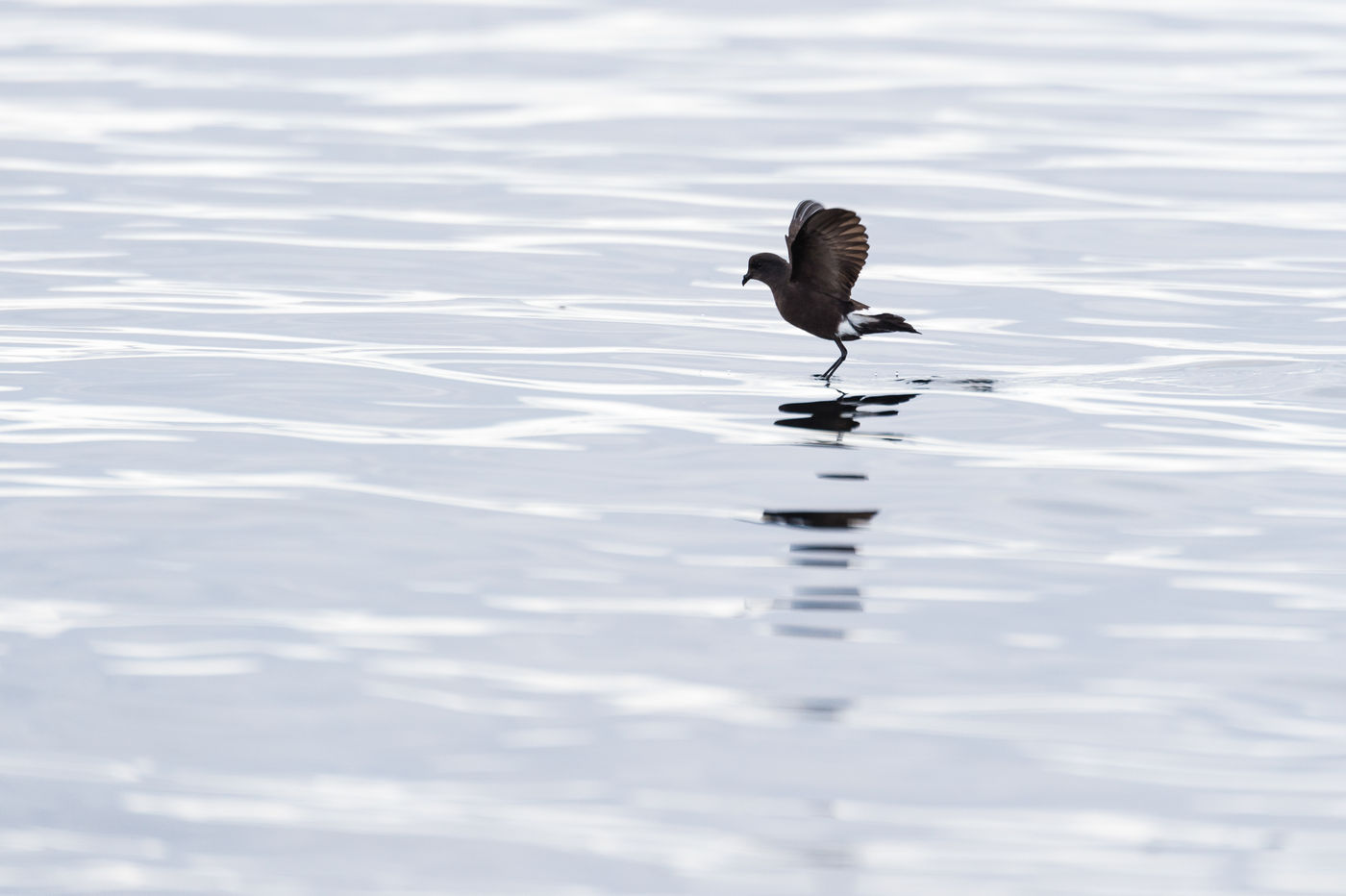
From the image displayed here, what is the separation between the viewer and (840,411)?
1030 centimetres

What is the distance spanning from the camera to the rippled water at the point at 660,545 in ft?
17.1

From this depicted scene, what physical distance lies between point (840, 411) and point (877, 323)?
4.52ft

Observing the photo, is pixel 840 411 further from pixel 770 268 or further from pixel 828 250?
pixel 770 268

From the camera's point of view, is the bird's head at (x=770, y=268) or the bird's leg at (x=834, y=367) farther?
the bird's head at (x=770, y=268)

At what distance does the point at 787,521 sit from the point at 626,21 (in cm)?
3514

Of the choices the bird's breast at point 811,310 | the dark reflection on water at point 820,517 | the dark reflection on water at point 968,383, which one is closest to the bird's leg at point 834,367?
the bird's breast at point 811,310

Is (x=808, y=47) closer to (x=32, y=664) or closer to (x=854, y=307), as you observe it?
(x=854, y=307)

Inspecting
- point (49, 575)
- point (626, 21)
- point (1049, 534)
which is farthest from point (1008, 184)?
point (626, 21)

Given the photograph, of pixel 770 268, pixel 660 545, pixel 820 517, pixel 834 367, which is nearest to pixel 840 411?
pixel 834 367

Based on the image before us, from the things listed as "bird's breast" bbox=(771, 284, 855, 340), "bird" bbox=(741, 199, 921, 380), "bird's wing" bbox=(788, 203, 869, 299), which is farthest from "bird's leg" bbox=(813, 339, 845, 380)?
"bird's wing" bbox=(788, 203, 869, 299)

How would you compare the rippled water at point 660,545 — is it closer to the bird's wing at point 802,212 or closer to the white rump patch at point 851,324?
the white rump patch at point 851,324

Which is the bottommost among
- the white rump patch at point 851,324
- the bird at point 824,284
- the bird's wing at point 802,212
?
the white rump patch at point 851,324

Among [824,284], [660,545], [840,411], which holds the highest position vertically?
[824,284]

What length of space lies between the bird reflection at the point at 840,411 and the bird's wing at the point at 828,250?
2.83ft
